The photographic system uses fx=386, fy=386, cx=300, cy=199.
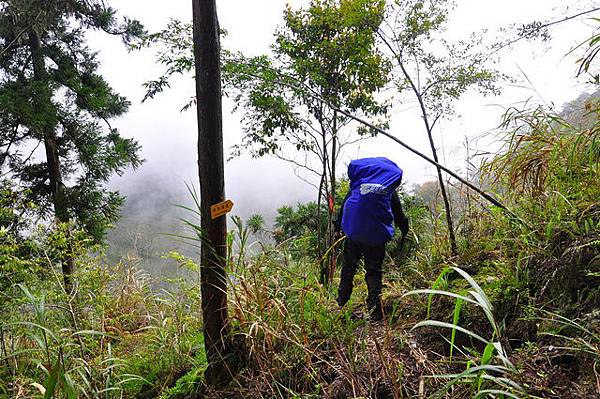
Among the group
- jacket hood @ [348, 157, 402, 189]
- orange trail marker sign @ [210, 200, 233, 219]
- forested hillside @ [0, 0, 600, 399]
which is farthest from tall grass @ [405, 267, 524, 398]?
jacket hood @ [348, 157, 402, 189]

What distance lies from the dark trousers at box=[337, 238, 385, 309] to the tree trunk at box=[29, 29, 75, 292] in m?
6.75

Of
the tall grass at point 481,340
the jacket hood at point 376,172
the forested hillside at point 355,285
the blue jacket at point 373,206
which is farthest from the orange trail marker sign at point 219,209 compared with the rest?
the tall grass at point 481,340

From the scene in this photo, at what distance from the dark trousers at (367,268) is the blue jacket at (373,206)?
159 millimetres

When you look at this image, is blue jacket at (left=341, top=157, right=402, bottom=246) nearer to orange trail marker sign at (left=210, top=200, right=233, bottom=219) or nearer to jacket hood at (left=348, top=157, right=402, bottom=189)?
jacket hood at (left=348, top=157, right=402, bottom=189)

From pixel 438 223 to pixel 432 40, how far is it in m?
2.45

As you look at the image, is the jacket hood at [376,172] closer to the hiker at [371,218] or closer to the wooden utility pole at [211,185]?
the hiker at [371,218]

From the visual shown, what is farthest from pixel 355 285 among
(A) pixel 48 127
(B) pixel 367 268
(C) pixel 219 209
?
(A) pixel 48 127

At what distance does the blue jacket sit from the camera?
3.26 m

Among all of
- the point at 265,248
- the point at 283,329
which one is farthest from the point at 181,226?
the point at 283,329

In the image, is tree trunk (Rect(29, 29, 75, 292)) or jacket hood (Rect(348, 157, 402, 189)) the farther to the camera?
tree trunk (Rect(29, 29, 75, 292))

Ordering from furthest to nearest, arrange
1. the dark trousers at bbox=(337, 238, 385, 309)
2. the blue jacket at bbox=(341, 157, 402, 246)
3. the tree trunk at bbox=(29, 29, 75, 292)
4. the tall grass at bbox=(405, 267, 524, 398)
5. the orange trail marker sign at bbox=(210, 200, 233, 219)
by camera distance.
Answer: the tree trunk at bbox=(29, 29, 75, 292)
the dark trousers at bbox=(337, 238, 385, 309)
the blue jacket at bbox=(341, 157, 402, 246)
the orange trail marker sign at bbox=(210, 200, 233, 219)
the tall grass at bbox=(405, 267, 524, 398)

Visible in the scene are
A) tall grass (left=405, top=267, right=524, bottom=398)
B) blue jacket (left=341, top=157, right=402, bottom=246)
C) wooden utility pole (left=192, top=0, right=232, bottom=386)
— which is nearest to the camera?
tall grass (left=405, top=267, right=524, bottom=398)

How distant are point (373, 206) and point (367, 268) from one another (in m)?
0.62

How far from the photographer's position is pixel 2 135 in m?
10.1
